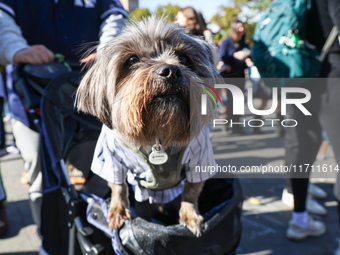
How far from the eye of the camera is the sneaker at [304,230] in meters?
2.71

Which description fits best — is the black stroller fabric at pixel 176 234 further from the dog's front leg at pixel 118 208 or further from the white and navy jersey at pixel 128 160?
the white and navy jersey at pixel 128 160

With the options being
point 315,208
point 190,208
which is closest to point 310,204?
point 315,208

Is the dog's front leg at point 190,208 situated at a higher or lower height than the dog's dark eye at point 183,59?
lower

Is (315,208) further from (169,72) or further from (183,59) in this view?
(169,72)

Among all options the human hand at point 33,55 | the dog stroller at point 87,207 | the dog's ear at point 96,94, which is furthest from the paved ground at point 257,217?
the human hand at point 33,55

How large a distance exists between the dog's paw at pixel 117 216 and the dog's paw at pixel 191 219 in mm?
296

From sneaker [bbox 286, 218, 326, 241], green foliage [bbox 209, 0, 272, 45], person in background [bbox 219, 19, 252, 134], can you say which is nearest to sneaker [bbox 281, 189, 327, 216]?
sneaker [bbox 286, 218, 326, 241]

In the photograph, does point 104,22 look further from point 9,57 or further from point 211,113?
point 211,113

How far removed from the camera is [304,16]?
2.31m

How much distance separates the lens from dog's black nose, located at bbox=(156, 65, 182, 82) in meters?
1.33

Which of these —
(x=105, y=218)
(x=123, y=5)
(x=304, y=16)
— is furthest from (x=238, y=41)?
(x=105, y=218)

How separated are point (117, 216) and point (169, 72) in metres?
0.76

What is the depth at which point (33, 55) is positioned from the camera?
1795mm

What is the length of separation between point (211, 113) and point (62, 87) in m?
0.96
